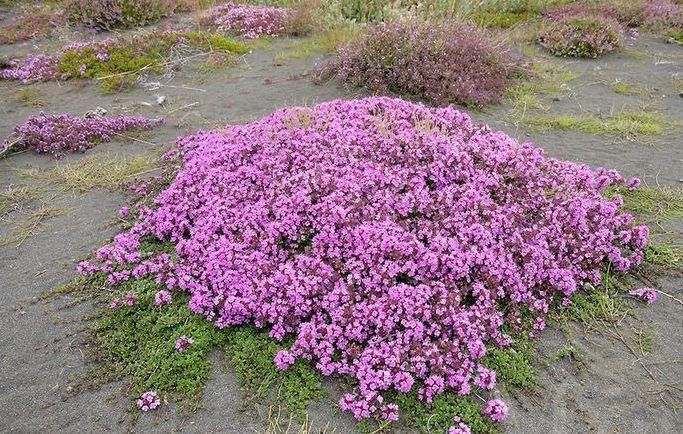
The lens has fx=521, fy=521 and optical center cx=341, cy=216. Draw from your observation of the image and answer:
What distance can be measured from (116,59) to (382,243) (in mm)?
9321

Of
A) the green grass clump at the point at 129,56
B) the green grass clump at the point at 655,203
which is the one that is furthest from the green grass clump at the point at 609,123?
the green grass clump at the point at 129,56

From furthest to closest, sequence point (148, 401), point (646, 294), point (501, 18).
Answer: point (501, 18) < point (646, 294) < point (148, 401)

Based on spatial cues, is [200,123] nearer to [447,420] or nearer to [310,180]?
[310,180]

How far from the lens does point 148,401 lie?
13.2ft

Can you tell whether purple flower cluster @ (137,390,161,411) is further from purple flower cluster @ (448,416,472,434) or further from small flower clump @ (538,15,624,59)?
small flower clump @ (538,15,624,59)

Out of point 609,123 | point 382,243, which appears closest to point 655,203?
point 609,123

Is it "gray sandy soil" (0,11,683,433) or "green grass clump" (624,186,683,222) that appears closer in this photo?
"gray sandy soil" (0,11,683,433)

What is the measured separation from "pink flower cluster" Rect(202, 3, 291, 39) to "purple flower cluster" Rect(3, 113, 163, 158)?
580cm

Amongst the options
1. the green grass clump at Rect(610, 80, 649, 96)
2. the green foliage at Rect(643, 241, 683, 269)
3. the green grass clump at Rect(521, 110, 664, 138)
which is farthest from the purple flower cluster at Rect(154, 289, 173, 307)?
the green grass clump at Rect(610, 80, 649, 96)

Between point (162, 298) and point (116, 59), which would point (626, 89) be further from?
point (116, 59)

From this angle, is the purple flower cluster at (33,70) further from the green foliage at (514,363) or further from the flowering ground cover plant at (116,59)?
the green foliage at (514,363)

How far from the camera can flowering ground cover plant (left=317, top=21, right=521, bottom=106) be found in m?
9.03

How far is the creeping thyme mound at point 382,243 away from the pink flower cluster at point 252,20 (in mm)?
8354

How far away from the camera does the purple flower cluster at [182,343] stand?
172 inches
